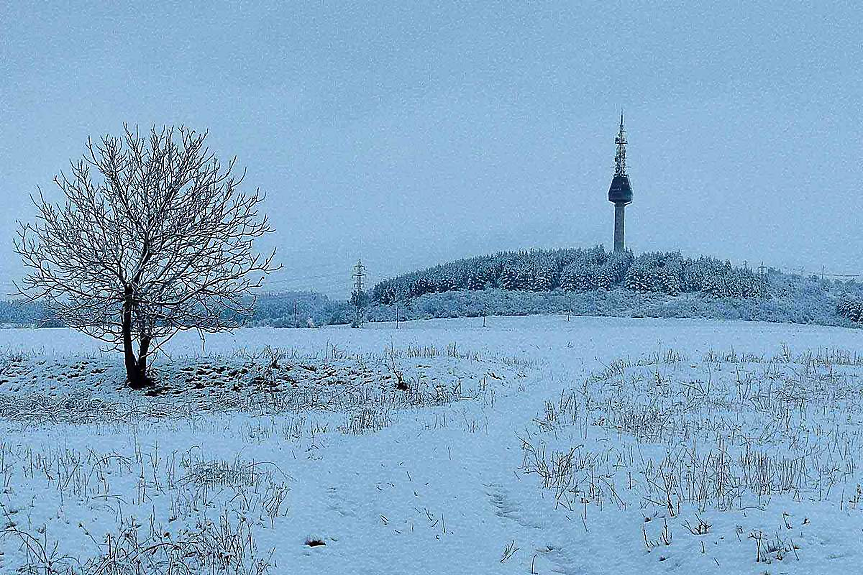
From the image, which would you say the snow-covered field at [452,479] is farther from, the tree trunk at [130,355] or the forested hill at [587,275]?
the forested hill at [587,275]

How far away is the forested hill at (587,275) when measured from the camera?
100 m

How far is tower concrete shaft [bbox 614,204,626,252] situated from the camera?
453 feet

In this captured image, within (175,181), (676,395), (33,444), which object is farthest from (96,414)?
(676,395)

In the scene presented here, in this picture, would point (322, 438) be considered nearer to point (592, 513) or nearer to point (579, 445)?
point (579, 445)

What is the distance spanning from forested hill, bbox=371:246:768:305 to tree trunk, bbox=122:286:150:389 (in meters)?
90.5

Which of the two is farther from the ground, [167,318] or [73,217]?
[73,217]

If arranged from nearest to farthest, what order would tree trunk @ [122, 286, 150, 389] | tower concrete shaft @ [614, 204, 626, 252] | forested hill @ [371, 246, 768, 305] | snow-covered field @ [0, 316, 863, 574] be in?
snow-covered field @ [0, 316, 863, 574] → tree trunk @ [122, 286, 150, 389] → forested hill @ [371, 246, 768, 305] → tower concrete shaft @ [614, 204, 626, 252]

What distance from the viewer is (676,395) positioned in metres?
15.4

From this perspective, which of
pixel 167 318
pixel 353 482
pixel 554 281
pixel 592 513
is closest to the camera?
pixel 592 513

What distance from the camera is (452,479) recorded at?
8633 mm

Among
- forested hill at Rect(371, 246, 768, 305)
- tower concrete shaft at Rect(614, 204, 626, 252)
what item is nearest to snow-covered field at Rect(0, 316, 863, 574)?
forested hill at Rect(371, 246, 768, 305)

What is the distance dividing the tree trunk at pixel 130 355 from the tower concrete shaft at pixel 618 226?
129 m

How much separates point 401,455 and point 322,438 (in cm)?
195

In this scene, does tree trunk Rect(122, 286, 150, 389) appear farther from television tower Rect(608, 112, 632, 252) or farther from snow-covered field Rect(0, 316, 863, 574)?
television tower Rect(608, 112, 632, 252)
